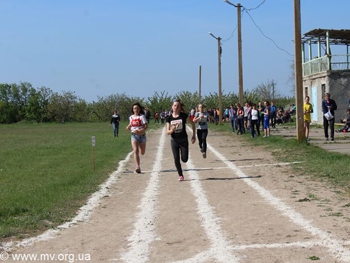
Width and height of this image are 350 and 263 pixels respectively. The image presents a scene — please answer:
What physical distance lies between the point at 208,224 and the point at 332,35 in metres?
31.1

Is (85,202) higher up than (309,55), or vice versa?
(309,55)

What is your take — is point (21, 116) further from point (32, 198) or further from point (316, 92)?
point (32, 198)

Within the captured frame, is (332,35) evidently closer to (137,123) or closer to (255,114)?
(255,114)

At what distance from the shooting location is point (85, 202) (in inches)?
408

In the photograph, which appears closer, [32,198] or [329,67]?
[32,198]

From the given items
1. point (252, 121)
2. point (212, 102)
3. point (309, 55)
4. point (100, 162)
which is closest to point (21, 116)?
point (212, 102)

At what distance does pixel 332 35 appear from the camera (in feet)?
121

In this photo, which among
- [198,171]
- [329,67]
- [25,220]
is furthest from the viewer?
[329,67]

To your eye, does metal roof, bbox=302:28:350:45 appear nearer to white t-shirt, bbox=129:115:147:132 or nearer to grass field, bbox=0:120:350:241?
grass field, bbox=0:120:350:241

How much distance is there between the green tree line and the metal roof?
4875 cm

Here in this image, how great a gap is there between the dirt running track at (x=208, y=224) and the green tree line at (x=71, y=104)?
76.5m

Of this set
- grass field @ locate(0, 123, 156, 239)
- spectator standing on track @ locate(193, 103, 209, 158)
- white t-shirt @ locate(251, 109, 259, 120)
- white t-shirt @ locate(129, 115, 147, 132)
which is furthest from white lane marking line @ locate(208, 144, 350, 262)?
white t-shirt @ locate(251, 109, 259, 120)

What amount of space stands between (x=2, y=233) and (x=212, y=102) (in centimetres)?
8328

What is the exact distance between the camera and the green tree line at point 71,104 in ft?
313
